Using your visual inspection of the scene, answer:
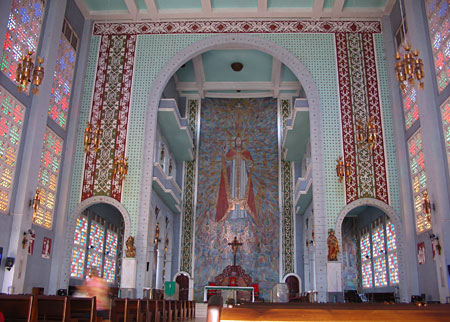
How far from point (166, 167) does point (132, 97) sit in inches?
236

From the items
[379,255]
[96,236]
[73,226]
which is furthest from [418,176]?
[96,236]

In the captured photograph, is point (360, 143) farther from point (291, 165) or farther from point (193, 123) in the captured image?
point (193, 123)

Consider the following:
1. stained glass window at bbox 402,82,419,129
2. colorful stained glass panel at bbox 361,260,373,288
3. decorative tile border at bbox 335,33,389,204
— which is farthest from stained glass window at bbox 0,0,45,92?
colorful stained glass panel at bbox 361,260,373,288

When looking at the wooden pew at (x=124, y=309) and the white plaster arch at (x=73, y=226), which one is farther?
the white plaster arch at (x=73, y=226)

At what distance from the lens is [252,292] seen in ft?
68.1

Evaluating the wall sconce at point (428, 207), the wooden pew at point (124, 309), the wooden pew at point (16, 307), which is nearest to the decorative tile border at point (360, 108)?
the wall sconce at point (428, 207)

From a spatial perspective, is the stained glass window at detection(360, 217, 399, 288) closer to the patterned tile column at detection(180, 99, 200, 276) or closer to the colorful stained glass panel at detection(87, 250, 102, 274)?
the patterned tile column at detection(180, 99, 200, 276)

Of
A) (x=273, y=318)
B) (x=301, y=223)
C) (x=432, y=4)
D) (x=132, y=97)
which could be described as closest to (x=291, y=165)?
(x=301, y=223)

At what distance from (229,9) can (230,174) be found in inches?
374

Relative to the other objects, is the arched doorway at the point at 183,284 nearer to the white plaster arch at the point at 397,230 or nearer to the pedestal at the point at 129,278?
the pedestal at the point at 129,278

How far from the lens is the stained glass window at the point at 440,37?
12430mm

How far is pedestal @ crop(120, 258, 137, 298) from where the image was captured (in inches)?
578

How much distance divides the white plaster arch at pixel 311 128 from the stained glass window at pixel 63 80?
296 centimetres

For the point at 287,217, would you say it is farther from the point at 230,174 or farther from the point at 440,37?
the point at 440,37
